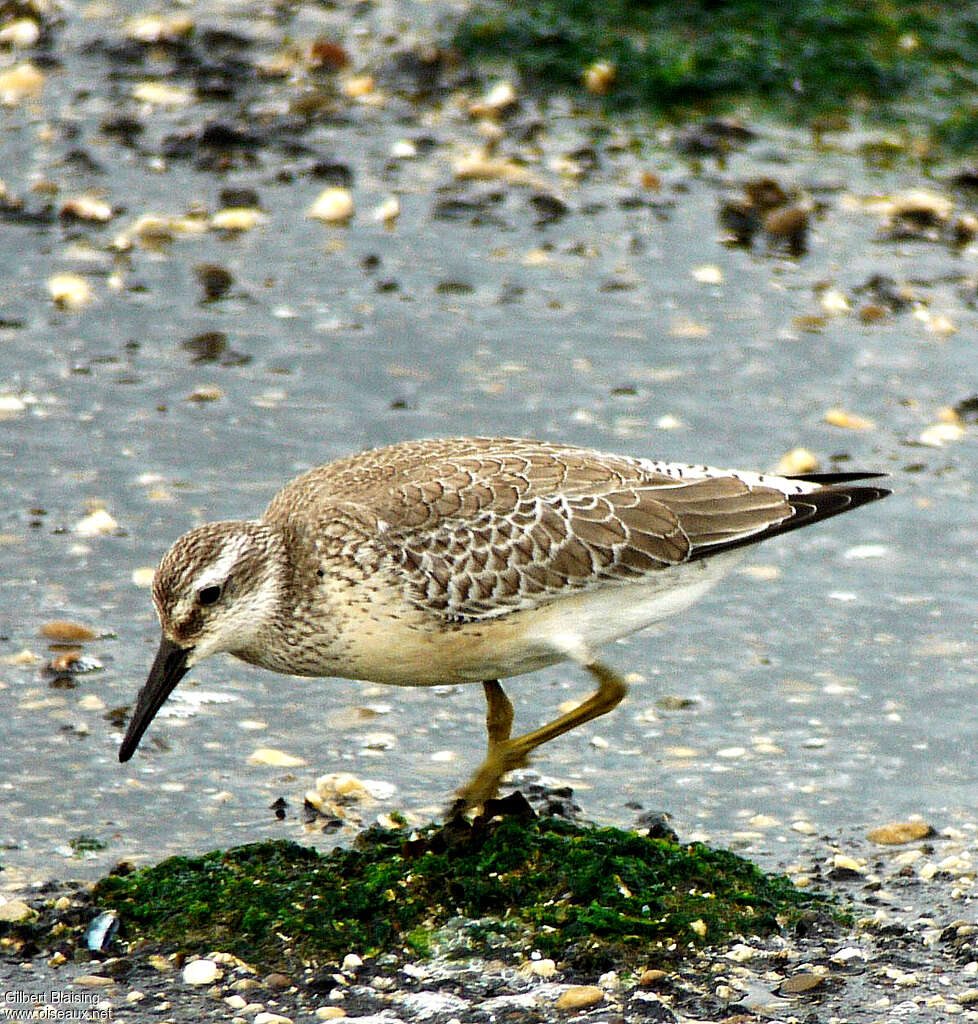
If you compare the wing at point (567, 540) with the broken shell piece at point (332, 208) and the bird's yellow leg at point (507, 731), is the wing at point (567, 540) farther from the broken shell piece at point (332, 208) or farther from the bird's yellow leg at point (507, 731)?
the broken shell piece at point (332, 208)

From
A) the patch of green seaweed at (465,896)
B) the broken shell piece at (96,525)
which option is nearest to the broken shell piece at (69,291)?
the broken shell piece at (96,525)

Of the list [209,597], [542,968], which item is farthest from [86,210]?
[542,968]

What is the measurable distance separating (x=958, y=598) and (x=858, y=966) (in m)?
3.19

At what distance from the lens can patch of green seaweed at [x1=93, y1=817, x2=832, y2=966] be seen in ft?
20.0

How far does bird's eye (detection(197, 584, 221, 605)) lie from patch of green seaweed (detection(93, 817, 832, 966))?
3.05ft

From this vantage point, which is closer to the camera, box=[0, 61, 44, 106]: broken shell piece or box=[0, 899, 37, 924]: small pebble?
box=[0, 899, 37, 924]: small pebble

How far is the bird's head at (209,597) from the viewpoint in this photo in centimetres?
651

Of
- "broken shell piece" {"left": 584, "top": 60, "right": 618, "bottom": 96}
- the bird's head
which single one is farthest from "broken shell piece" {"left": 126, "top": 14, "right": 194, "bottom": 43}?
the bird's head

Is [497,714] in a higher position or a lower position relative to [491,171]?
lower

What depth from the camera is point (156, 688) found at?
6.64 metres

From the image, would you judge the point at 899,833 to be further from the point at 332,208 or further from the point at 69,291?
the point at 332,208

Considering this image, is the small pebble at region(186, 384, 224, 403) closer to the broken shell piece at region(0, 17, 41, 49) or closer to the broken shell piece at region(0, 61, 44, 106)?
the broken shell piece at region(0, 61, 44, 106)

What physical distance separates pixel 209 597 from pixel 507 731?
138 centimetres

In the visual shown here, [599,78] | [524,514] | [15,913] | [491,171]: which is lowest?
[15,913]
